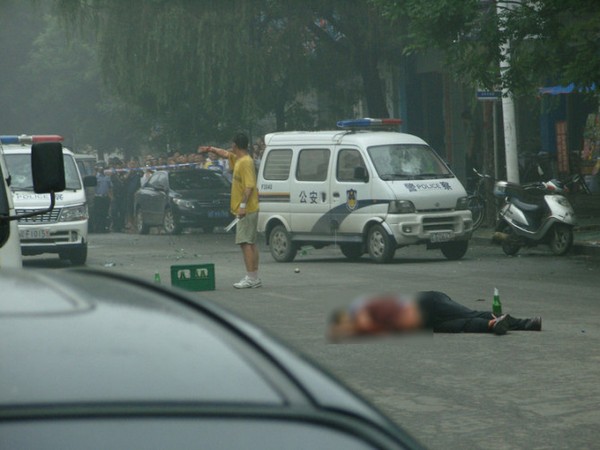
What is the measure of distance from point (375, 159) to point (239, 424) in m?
19.5

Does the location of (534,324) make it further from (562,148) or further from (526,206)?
(562,148)

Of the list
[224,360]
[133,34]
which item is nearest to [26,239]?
[133,34]

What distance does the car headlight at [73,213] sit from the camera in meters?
21.9

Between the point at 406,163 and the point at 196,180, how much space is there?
45.0 feet

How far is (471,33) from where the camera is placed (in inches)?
829

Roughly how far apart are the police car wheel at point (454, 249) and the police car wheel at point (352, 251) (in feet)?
4.06

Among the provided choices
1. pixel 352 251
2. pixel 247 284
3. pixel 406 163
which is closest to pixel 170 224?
pixel 352 251

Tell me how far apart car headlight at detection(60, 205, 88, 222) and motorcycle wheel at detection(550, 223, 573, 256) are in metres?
7.10

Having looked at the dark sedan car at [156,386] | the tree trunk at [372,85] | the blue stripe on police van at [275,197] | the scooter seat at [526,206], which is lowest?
the scooter seat at [526,206]

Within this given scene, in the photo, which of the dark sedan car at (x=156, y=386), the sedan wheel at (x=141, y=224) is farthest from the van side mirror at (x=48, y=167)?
the sedan wheel at (x=141, y=224)

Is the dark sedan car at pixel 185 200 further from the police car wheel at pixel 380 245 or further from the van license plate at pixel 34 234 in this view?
the police car wheel at pixel 380 245

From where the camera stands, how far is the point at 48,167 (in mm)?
8219

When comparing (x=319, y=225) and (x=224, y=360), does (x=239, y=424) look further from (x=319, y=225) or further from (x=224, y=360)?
(x=319, y=225)

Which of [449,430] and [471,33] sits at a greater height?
[471,33]
